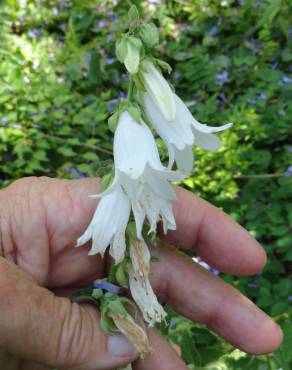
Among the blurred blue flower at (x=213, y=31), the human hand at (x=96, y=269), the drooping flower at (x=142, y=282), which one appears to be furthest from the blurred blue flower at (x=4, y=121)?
the drooping flower at (x=142, y=282)

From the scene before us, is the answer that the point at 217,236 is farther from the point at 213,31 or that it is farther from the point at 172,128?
the point at 213,31

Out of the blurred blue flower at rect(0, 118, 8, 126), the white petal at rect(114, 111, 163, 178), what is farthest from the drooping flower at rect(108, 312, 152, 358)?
the blurred blue flower at rect(0, 118, 8, 126)

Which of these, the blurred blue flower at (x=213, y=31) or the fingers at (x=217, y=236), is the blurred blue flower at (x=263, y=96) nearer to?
the blurred blue flower at (x=213, y=31)

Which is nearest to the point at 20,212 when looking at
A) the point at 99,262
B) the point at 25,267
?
the point at 25,267

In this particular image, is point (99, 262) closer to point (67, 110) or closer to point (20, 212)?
point (20, 212)

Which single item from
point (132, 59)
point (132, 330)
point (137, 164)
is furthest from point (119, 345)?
point (132, 59)

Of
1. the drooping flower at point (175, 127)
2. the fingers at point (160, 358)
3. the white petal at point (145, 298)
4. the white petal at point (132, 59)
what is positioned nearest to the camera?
the white petal at point (132, 59)
